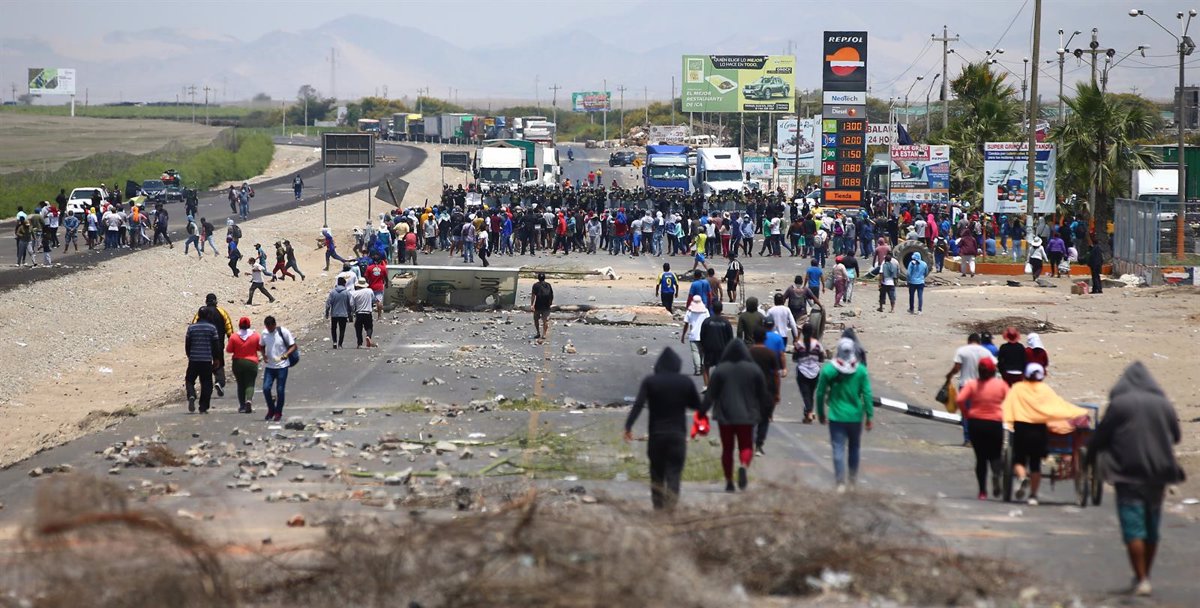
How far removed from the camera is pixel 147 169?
83125 millimetres

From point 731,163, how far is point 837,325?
43611 millimetres

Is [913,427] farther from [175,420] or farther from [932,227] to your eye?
[932,227]

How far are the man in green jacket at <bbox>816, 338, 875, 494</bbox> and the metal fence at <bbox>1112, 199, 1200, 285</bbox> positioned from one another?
25.6m

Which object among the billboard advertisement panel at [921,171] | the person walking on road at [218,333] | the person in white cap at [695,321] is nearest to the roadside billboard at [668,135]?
the billboard advertisement panel at [921,171]

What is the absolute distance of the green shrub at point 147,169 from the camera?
65.2 metres

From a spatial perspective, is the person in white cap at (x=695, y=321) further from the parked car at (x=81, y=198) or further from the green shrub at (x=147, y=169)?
the green shrub at (x=147, y=169)

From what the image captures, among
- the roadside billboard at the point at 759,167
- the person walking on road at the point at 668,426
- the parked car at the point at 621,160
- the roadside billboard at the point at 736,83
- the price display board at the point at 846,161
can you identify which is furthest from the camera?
the parked car at the point at 621,160

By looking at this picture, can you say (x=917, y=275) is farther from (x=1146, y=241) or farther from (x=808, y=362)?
(x=808, y=362)

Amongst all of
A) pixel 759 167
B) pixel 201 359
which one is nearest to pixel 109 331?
pixel 201 359

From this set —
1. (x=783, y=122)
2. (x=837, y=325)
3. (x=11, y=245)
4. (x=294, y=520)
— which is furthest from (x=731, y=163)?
(x=294, y=520)

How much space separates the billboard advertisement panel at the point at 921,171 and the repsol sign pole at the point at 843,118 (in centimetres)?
134

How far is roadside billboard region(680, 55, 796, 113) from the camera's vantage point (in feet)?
339

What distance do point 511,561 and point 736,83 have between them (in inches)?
3849

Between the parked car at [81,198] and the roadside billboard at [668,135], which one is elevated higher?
the roadside billboard at [668,135]
